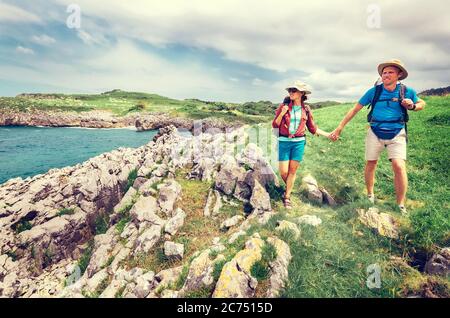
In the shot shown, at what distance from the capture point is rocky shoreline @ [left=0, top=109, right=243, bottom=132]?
84625 mm

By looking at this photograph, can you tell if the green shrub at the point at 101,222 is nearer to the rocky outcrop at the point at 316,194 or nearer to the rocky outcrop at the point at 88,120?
the rocky outcrop at the point at 316,194

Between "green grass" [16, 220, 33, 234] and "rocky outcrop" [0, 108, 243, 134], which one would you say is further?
"rocky outcrop" [0, 108, 243, 134]

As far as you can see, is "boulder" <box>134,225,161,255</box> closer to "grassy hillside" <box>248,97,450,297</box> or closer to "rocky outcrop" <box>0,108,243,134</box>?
"grassy hillside" <box>248,97,450,297</box>

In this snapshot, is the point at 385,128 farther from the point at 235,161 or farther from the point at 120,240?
the point at 120,240

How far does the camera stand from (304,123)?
8148 mm

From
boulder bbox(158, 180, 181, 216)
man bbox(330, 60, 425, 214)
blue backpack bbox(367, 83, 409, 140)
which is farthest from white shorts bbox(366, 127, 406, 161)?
boulder bbox(158, 180, 181, 216)

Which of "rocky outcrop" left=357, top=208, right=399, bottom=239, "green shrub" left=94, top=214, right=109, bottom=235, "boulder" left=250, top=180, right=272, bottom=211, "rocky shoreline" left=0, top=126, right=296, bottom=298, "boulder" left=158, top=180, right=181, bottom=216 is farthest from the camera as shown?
"green shrub" left=94, top=214, right=109, bottom=235

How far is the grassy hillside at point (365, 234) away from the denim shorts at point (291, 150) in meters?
1.69

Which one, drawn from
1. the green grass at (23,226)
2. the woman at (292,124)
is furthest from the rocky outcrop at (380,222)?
the green grass at (23,226)

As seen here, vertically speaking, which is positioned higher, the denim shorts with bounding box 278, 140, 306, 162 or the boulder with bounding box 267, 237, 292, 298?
the denim shorts with bounding box 278, 140, 306, 162

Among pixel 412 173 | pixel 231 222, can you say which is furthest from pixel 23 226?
pixel 412 173

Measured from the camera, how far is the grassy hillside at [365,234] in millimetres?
4902

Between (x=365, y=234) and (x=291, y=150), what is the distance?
3070mm

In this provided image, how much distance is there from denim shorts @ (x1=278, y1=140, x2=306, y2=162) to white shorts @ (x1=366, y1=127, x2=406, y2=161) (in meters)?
1.80
